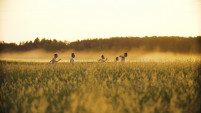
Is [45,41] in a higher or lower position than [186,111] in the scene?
higher

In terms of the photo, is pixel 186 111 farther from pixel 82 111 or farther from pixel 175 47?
pixel 175 47

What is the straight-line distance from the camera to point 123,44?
61844 millimetres

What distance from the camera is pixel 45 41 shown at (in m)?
62.3

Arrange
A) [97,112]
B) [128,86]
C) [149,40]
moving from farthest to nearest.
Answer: [149,40], [128,86], [97,112]

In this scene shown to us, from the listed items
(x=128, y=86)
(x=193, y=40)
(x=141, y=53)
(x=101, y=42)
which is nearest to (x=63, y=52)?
(x=101, y=42)

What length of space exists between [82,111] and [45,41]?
206 feet

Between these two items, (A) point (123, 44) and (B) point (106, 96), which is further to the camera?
(A) point (123, 44)

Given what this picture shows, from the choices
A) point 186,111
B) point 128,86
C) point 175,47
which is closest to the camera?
point 186,111

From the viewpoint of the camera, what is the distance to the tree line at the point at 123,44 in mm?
55438

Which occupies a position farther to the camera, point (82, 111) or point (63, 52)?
point (63, 52)

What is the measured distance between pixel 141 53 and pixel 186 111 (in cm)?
5448

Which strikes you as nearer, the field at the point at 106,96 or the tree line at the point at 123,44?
the field at the point at 106,96

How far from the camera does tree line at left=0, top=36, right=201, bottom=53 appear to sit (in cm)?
5544

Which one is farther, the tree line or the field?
the tree line
